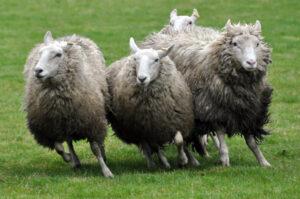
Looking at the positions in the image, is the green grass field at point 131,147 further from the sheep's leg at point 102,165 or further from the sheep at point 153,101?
the sheep at point 153,101

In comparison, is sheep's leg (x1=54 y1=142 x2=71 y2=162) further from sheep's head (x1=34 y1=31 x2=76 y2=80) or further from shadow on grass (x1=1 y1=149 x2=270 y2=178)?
sheep's head (x1=34 y1=31 x2=76 y2=80)

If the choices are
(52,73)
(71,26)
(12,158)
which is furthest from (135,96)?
(71,26)

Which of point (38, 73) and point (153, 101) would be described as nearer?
point (38, 73)

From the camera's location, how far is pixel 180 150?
8.67 meters

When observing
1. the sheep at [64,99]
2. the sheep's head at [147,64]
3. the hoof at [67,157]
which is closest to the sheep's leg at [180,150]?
the sheep's head at [147,64]

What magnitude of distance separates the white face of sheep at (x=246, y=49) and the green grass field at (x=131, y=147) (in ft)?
4.53

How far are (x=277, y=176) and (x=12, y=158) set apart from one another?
14.0 feet

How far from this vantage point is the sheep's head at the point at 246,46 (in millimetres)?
8086

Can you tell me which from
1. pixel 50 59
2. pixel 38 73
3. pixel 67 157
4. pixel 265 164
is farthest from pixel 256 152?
pixel 38 73

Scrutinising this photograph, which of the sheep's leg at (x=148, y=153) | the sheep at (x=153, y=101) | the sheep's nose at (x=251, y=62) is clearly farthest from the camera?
the sheep's leg at (x=148, y=153)

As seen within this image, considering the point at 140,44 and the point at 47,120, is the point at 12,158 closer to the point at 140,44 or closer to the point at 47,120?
the point at 47,120

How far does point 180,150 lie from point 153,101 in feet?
2.92

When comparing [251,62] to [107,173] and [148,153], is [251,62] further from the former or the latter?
[107,173]

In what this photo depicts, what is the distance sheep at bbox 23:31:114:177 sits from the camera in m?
7.89
